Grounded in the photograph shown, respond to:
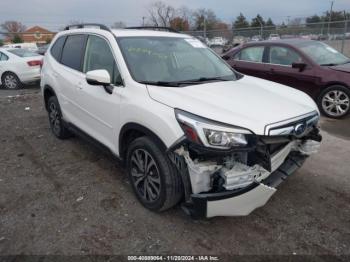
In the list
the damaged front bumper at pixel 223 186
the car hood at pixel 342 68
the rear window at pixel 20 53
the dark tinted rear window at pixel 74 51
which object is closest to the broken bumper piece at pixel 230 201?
the damaged front bumper at pixel 223 186

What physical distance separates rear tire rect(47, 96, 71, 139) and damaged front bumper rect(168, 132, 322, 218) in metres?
3.03

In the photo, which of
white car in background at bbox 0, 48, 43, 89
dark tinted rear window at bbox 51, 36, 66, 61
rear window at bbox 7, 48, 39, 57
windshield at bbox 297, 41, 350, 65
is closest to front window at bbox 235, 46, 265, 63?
windshield at bbox 297, 41, 350, 65

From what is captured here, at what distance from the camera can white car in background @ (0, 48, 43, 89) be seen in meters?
10.9

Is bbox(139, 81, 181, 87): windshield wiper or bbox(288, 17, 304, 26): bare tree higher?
bbox(288, 17, 304, 26): bare tree

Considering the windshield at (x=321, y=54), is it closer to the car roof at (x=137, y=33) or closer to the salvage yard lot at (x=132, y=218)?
the salvage yard lot at (x=132, y=218)

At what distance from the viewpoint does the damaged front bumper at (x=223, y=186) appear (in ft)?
8.20

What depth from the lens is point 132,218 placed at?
3162mm

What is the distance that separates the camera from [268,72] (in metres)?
7.21

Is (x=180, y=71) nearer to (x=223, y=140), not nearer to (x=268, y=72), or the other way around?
(x=223, y=140)

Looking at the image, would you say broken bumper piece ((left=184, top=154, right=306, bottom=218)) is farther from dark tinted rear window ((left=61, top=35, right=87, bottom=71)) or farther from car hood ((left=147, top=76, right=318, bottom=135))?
dark tinted rear window ((left=61, top=35, right=87, bottom=71))

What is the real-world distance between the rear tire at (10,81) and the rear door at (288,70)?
8.74m

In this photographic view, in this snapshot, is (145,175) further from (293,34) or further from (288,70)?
(293,34)

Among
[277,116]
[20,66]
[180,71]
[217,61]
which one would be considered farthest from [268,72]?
[20,66]

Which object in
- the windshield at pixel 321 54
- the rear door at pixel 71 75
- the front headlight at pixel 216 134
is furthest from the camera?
the windshield at pixel 321 54
